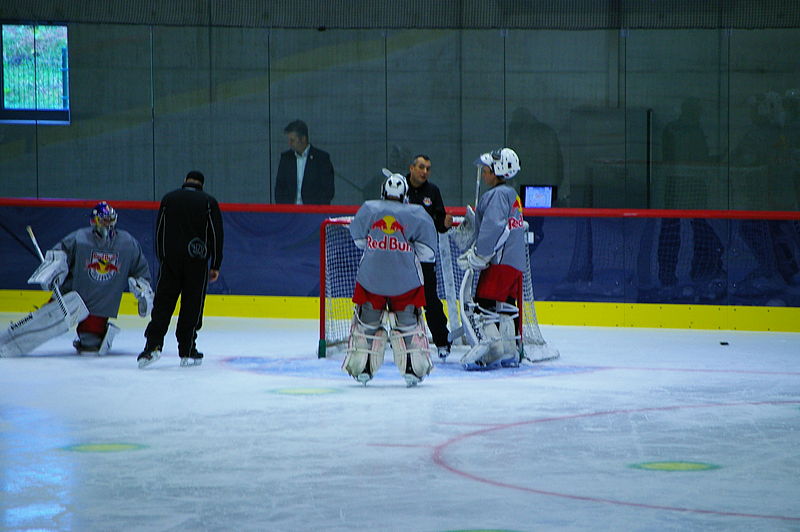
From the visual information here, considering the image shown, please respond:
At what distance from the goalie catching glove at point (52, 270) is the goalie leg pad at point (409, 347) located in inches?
102

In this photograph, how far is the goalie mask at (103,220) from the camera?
29.7 ft

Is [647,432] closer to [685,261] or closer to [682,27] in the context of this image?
[685,261]

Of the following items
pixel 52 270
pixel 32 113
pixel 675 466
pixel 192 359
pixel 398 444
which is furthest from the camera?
pixel 32 113

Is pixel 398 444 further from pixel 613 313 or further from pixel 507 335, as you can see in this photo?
pixel 613 313

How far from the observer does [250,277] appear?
38.2 feet

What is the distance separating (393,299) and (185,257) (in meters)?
1.57

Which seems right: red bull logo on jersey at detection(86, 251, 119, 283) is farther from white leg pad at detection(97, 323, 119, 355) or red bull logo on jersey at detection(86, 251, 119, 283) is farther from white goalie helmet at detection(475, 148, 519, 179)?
white goalie helmet at detection(475, 148, 519, 179)

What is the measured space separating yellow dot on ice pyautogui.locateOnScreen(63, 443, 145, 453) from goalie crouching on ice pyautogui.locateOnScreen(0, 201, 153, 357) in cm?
333

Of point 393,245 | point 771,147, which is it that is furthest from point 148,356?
point 771,147

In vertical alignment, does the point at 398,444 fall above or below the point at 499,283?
below

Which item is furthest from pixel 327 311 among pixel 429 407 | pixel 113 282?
pixel 429 407

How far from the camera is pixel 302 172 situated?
12.1 meters

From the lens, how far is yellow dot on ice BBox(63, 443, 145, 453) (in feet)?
18.4

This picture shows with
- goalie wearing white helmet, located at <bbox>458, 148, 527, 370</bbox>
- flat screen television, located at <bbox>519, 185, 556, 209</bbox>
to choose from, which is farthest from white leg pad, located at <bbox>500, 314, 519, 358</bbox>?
flat screen television, located at <bbox>519, 185, 556, 209</bbox>
